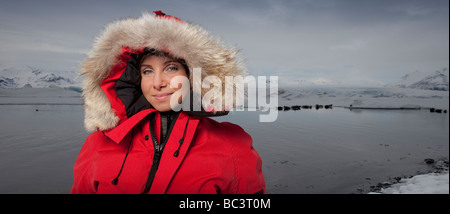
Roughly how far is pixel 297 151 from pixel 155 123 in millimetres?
4254

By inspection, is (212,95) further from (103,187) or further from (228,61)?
(103,187)

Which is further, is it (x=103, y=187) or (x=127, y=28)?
(x=127, y=28)

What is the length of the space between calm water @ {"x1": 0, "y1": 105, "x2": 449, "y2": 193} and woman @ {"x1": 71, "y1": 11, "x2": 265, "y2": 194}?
2.26 metres

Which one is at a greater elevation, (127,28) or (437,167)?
(127,28)

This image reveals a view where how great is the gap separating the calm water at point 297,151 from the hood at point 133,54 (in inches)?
92.6

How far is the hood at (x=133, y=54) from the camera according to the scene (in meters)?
1.78

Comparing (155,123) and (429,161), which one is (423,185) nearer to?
(429,161)

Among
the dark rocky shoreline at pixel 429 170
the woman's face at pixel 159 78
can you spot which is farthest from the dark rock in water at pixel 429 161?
the woman's face at pixel 159 78

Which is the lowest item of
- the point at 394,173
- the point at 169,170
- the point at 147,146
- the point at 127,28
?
the point at 394,173

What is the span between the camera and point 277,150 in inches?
219

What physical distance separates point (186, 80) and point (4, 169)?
159 inches

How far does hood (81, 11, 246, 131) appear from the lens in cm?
178

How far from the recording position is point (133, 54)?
190 cm
